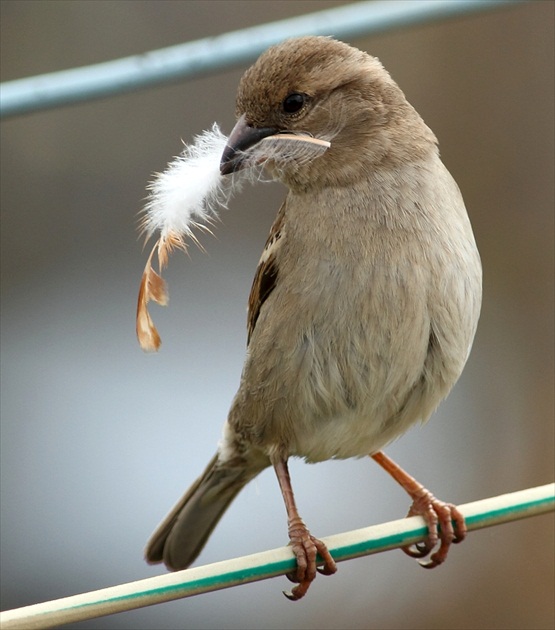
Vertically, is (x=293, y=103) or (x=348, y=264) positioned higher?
(x=293, y=103)

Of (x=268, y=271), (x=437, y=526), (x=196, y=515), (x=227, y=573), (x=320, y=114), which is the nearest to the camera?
(x=227, y=573)

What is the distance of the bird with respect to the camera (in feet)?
10.00

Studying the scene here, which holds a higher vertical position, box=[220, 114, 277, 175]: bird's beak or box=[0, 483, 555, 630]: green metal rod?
box=[220, 114, 277, 175]: bird's beak

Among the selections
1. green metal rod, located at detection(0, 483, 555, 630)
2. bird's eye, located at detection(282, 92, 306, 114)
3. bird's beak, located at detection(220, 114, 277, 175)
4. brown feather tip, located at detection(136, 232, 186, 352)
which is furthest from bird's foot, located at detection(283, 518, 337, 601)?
bird's eye, located at detection(282, 92, 306, 114)

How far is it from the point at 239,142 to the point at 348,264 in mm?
447

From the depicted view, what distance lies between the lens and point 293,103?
10.3ft

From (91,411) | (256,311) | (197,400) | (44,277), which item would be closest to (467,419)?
(197,400)

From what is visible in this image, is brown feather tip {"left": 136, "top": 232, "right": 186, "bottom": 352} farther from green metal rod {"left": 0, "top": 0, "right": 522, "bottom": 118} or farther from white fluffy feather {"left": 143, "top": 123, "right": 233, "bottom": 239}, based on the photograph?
green metal rod {"left": 0, "top": 0, "right": 522, "bottom": 118}

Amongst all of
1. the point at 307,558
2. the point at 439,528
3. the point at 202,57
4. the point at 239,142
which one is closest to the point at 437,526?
the point at 439,528

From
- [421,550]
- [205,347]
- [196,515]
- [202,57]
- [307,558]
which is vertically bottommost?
[421,550]

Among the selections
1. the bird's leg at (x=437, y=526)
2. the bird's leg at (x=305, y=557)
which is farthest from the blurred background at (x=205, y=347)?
the bird's leg at (x=305, y=557)

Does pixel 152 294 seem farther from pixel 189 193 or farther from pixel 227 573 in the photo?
pixel 227 573

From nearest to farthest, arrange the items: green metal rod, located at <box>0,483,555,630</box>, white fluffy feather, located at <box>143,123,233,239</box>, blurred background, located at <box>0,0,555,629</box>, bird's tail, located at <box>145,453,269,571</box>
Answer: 1. green metal rod, located at <box>0,483,555,630</box>
2. white fluffy feather, located at <box>143,123,233,239</box>
3. bird's tail, located at <box>145,453,269,571</box>
4. blurred background, located at <box>0,0,555,629</box>

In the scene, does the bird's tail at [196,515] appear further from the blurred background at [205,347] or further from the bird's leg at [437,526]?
the blurred background at [205,347]
